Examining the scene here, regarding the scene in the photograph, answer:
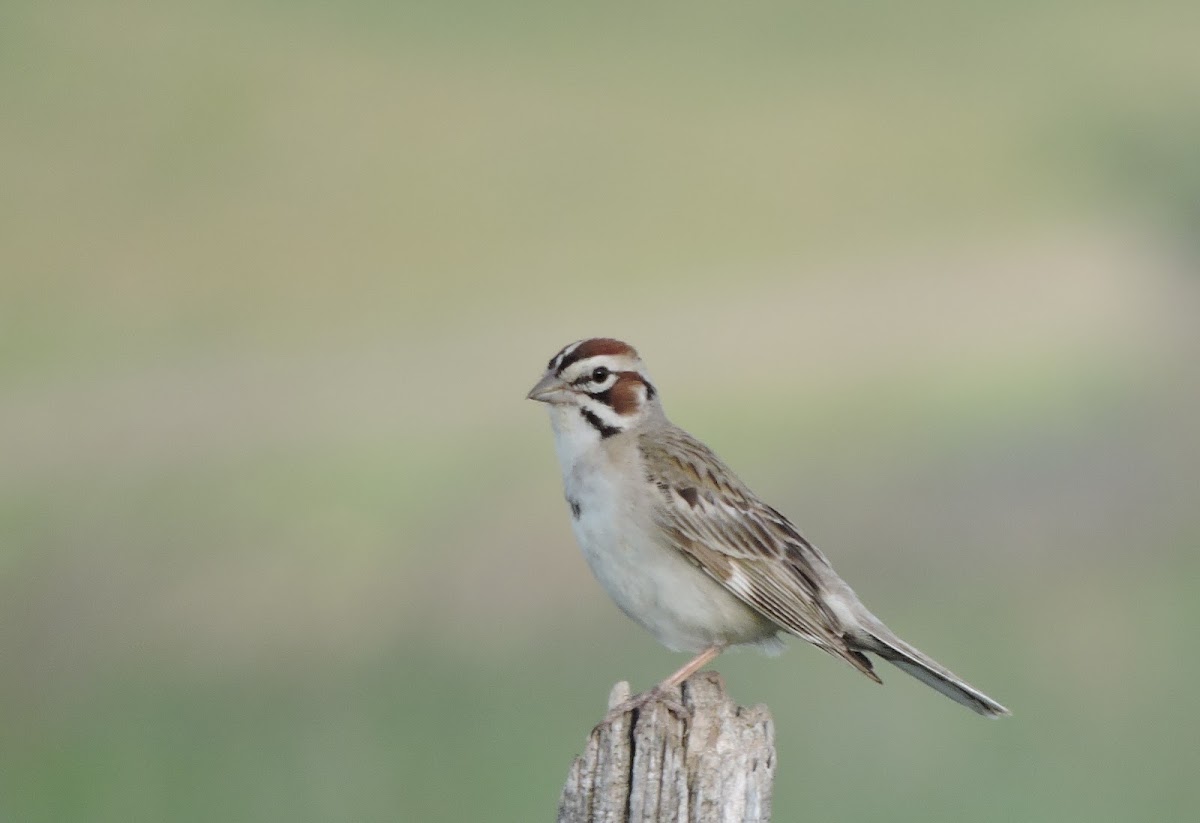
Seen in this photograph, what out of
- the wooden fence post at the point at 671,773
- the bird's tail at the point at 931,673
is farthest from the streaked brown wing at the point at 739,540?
the wooden fence post at the point at 671,773

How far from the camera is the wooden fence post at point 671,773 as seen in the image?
2930 mm

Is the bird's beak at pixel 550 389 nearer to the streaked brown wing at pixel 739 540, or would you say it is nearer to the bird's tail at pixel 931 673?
the streaked brown wing at pixel 739 540

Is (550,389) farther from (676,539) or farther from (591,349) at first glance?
(676,539)

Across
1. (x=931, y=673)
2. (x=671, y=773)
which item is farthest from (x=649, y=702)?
(x=931, y=673)

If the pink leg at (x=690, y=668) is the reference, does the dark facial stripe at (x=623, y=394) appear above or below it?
above

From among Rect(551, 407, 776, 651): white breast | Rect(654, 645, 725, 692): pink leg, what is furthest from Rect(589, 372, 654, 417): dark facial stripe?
Rect(654, 645, 725, 692): pink leg

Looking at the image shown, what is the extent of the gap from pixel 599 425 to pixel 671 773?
5.76 ft

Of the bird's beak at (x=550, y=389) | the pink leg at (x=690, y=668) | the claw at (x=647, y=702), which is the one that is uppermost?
the bird's beak at (x=550, y=389)

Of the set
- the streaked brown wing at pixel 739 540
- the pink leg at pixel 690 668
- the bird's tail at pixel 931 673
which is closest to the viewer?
the pink leg at pixel 690 668

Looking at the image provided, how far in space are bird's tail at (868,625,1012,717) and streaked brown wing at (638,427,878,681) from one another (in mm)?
117

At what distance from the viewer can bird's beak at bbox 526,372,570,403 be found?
4492 mm

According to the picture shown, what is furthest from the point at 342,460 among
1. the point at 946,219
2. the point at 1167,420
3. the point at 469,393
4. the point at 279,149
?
the point at 946,219

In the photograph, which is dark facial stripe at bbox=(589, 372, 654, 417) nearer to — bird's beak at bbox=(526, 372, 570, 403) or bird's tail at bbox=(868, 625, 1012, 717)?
bird's beak at bbox=(526, 372, 570, 403)

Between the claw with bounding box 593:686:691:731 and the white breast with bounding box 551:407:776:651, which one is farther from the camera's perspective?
the white breast with bounding box 551:407:776:651
